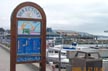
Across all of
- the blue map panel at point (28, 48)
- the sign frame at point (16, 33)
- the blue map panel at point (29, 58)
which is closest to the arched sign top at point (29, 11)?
the sign frame at point (16, 33)

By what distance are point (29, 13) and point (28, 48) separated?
1.15 metres

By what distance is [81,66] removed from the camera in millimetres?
9773

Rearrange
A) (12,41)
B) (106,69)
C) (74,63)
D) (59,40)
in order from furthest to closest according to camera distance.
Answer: (59,40) → (106,69) → (74,63) → (12,41)

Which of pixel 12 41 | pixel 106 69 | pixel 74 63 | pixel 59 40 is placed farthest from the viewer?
pixel 59 40

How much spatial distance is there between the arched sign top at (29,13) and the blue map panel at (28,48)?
0.74m

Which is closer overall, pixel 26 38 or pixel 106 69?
pixel 26 38

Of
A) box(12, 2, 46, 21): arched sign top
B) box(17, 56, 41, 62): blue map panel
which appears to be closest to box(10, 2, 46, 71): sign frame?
box(12, 2, 46, 21): arched sign top

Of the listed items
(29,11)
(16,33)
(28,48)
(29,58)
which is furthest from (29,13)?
(29,58)

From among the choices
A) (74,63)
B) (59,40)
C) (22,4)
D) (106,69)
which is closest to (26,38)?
(22,4)

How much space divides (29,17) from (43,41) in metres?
0.92

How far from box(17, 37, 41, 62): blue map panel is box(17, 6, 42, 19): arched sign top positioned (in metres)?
0.74

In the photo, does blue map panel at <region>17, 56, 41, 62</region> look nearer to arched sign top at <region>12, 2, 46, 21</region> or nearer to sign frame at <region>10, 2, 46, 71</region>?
sign frame at <region>10, 2, 46, 71</region>

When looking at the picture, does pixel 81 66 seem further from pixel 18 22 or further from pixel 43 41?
pixel 18 22

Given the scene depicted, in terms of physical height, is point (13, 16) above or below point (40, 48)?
above
